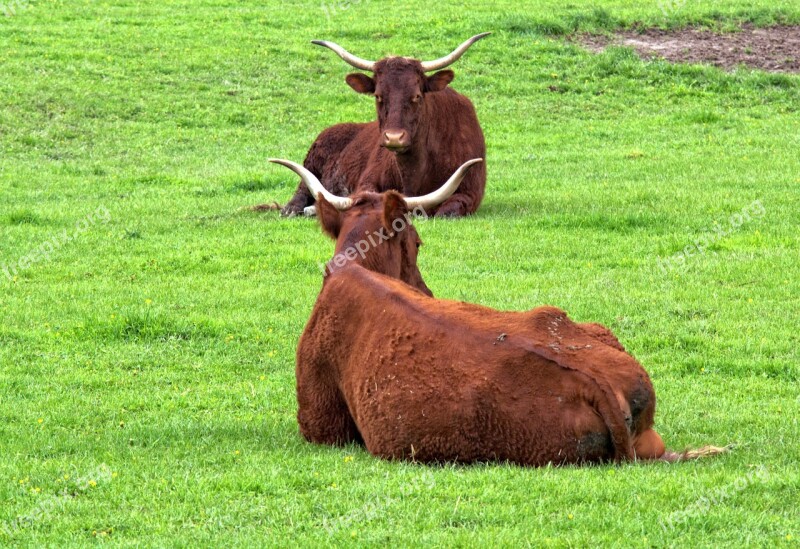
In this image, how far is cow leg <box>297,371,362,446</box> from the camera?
26.6 feet

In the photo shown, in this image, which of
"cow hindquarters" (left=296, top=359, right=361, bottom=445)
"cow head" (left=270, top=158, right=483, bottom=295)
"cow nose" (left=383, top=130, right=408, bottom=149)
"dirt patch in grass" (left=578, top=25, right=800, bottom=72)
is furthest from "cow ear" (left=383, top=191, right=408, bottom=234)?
"dirt patch in grass" (left=578, top=25, right=800, bottom=72)

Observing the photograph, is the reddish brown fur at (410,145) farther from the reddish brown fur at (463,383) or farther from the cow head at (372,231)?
the reddish brown fur at (463,383)

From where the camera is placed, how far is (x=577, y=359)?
6.96 meters

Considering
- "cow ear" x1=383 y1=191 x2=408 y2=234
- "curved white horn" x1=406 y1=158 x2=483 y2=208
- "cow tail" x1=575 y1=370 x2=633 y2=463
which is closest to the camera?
"cow tail" x1=575 y1=370 x2=633 y2=463

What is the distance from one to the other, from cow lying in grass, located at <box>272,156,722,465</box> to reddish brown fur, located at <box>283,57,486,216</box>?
821cm

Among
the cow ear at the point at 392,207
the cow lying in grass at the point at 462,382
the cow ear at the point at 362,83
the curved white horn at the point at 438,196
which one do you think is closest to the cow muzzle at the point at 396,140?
the cow ear at the point at 362,83

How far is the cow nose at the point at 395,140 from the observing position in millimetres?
15984

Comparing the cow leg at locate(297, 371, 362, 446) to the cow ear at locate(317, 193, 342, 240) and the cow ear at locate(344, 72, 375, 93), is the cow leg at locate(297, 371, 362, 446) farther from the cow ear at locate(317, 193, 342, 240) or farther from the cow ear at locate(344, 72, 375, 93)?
the cow ear at locate(344, 72, 375, 93)

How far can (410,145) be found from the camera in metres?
16.5

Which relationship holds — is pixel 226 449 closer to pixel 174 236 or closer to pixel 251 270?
pixel 251 270

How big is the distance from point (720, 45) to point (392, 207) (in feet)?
70.4

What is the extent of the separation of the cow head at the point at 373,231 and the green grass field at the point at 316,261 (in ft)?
4.08

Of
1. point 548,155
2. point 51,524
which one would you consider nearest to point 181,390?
point 51,524

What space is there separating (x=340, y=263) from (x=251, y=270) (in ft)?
18.0
